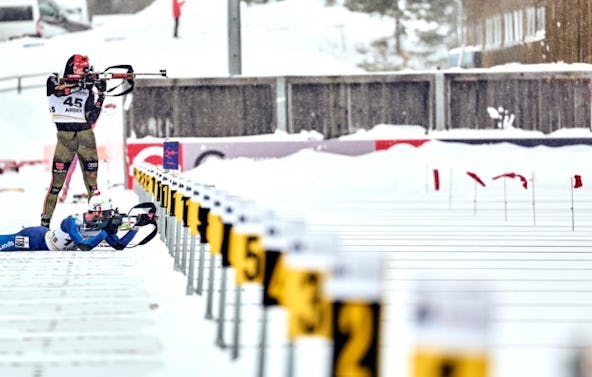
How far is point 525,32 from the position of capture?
46.3 meters

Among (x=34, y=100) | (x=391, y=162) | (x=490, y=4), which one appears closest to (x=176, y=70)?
(x=34, y=100)

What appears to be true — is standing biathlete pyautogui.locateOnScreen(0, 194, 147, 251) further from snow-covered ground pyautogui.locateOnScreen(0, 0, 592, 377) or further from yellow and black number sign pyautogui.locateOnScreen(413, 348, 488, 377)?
yellow and black number sign pyautogui.locateOnScreen(413, 348, 488, 377)

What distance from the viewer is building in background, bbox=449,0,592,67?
39.4 metres

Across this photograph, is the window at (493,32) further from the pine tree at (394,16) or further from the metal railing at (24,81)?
the metal railing at (24,81)

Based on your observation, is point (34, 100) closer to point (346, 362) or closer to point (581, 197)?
point (581, 197)

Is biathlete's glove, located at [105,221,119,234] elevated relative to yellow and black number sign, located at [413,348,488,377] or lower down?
lower down

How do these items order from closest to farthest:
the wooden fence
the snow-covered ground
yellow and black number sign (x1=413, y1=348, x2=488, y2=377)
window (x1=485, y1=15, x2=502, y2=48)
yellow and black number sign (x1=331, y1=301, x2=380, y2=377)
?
yellow and black number sign (x1=413, y1=348, x2=488, y2=377), yellow and black number sign (x1=331, y1=301, x2=380, y2=377), the snow-covered ground, the wooden fence, window (x1=485, y1=15, x2=502, y2=48)

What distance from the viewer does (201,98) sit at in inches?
1230

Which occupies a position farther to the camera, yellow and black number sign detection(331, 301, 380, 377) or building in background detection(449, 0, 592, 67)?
building in background detection(449, 0, 592, 67)

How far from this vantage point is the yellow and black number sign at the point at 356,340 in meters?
4.54

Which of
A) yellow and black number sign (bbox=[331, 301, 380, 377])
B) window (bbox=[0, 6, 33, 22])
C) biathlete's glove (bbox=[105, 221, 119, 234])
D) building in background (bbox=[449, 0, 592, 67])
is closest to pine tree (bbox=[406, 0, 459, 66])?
building in background (bbox=[449, 0, 592, 67])

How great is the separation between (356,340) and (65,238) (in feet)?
34.0

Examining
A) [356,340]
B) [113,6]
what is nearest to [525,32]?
[113,6]

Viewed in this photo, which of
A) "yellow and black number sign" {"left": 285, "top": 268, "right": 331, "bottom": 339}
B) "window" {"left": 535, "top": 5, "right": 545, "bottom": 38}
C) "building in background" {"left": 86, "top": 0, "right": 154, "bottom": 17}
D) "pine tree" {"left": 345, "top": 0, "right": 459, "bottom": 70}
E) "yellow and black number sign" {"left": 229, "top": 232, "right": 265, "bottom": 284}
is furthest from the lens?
"building in background" {"left": 86, "top": 0, "right": 154, "bottom": 17}
